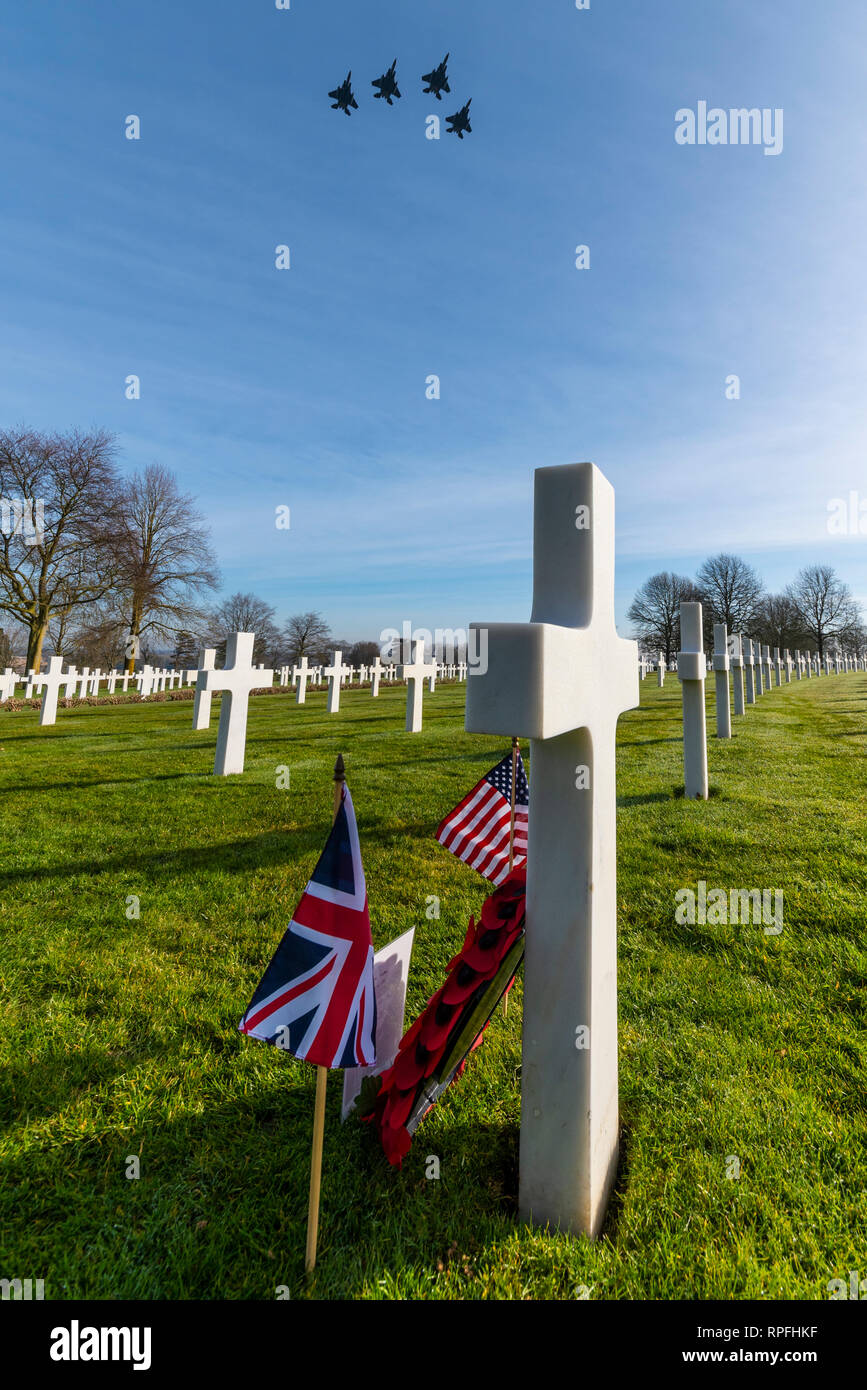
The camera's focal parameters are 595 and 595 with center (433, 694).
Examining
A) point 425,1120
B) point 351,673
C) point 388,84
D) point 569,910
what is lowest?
point 425,1120

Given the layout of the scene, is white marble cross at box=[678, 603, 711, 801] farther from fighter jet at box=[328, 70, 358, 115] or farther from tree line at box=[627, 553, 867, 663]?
tree line at box=[627, 553, 867, 663]

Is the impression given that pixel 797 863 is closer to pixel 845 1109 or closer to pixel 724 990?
pixel 724 990

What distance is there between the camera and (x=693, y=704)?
20.5 ft

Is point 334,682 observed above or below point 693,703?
above

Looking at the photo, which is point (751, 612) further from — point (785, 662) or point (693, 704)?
point (693, 704)

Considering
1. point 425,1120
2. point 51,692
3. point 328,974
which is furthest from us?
point 51,692

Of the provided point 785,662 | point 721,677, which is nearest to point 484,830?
point 721,677

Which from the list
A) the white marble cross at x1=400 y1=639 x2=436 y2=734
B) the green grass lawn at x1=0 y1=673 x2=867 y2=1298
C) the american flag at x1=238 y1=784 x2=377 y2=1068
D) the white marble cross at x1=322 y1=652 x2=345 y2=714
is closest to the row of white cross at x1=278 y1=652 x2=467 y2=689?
the white marble cross at x1=322 y1=652 x2=345 y2=714

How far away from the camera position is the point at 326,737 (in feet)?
36.7

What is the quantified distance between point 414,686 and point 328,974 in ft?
33.4

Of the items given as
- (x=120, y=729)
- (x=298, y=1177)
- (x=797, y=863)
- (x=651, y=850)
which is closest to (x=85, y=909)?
(x=298, y=1177)

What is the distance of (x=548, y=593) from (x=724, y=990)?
2.22 m

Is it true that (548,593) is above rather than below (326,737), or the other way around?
above

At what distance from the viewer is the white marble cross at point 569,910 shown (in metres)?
1.60
